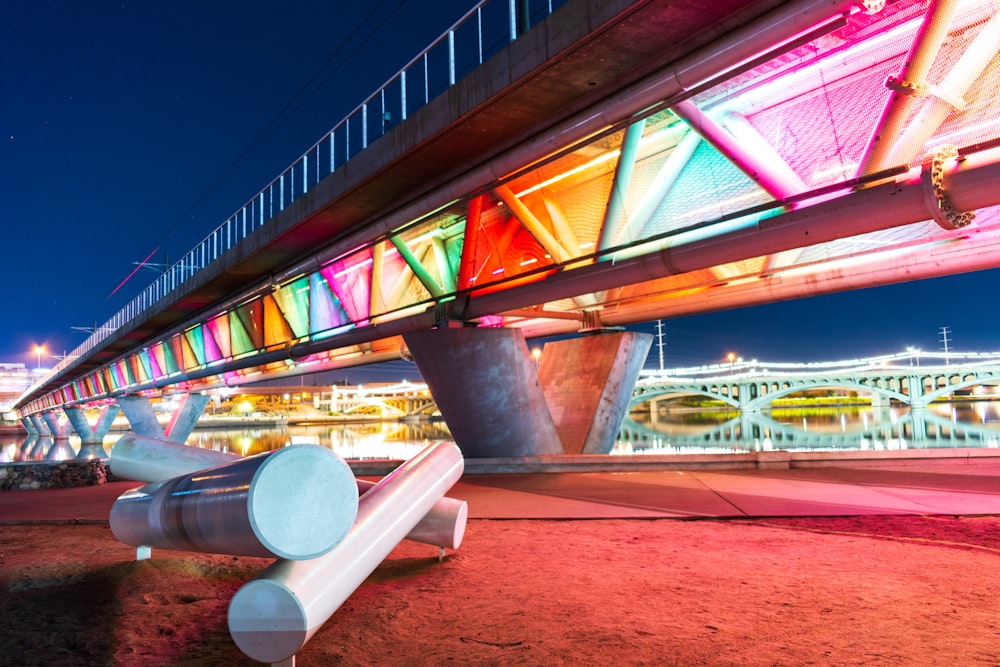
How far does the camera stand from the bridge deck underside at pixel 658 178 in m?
6.41

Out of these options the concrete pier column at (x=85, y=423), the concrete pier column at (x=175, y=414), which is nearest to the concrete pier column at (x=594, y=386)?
the concrete pier column at (x=175, y=414)

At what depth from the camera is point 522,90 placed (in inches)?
322

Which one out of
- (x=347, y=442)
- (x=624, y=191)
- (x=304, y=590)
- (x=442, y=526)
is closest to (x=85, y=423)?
(x=347, y=442)

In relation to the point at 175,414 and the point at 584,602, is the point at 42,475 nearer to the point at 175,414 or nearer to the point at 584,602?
the point at 584,602

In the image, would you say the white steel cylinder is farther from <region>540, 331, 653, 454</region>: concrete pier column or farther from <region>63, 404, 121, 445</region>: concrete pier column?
<region>63, 404, 121, 445</region>: concrete pier column

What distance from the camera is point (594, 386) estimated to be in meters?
16.5

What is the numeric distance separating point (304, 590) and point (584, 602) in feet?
6.54

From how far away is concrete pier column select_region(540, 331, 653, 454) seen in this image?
16.3 metres

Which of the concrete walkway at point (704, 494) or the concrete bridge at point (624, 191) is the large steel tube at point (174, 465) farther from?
the concrete bridge at point (624, 191)

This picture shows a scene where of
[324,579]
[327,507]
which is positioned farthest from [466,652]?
[327,507]

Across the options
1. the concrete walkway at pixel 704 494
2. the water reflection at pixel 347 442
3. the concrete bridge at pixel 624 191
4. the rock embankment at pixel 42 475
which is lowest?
the water reflection at pixel 347 442

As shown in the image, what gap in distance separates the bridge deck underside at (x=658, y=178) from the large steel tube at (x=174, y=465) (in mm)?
4855

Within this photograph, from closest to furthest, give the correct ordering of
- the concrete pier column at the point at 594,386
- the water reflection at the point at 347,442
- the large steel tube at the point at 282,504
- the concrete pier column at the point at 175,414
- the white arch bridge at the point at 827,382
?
the large steel tube at the point at 282,504
the concrete pier column at the point at 594,386
the water reflection at the point at 347,442
the concrete pier column at the point at 175,414
the white arch bridge at the point at 827,382

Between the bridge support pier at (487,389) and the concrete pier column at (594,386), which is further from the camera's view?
the concrete pier column at (594,386)
